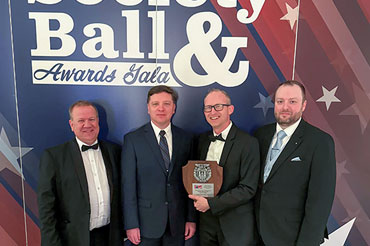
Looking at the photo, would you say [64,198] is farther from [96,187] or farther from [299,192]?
[299,192]

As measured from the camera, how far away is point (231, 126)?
2584mm

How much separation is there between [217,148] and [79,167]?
1278mm

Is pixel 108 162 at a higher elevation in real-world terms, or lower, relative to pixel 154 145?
lower

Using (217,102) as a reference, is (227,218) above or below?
below

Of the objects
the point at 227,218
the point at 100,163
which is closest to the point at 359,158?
the point at 227,218

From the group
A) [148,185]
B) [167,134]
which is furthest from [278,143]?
[148,185]

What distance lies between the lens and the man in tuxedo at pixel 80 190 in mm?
2449

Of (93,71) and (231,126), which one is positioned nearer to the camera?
(231,126)

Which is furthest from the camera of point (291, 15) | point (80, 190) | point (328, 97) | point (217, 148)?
point (328, 97)

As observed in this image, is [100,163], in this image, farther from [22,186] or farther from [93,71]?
[22,186]

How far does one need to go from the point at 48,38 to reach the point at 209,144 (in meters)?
2.11

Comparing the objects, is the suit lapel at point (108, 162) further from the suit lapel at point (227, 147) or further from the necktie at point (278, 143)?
the necktie at point (278, 143)

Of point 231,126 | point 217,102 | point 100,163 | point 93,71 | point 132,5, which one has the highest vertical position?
point 132,5

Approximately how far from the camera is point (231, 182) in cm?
251
